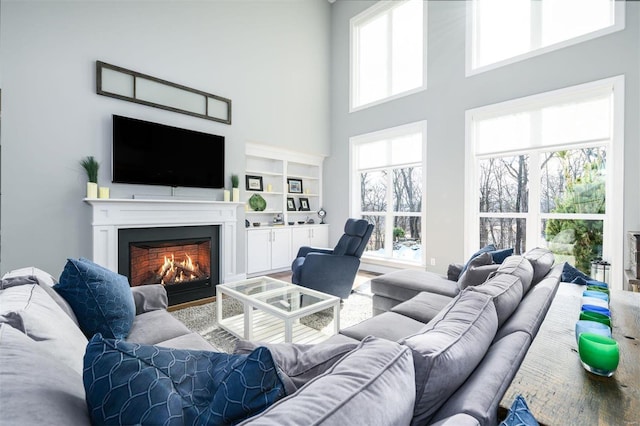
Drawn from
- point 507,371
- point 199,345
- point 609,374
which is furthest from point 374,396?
point 199,345

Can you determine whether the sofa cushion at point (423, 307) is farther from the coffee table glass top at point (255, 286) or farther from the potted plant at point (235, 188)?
the potted plant at point (235, 188)

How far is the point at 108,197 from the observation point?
3.19 meters

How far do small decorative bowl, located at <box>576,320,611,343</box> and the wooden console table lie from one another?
58 millimetres

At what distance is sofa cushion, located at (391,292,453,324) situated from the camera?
190 cm

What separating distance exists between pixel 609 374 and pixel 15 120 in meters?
4.46

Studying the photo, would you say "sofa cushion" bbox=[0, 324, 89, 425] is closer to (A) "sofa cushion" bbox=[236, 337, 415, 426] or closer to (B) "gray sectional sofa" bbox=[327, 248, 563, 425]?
(A) "sofa cushion" bbox=[236, 337, 415, 426]

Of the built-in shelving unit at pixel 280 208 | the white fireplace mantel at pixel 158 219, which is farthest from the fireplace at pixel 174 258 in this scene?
the built-in shelving unit at pixel 280 208

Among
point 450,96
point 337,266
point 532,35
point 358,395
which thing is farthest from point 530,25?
point 358,395

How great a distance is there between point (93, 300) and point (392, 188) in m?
4.56

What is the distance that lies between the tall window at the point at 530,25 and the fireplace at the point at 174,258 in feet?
14.9

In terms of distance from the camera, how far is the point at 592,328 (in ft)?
2.96

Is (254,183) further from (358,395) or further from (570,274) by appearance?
(358,395)

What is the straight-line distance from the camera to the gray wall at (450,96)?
298 cm

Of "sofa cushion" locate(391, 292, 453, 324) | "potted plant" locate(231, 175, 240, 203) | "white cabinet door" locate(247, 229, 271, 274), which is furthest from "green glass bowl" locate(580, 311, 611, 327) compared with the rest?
"white cabinet door" locate(247, 229, 271, 274)
